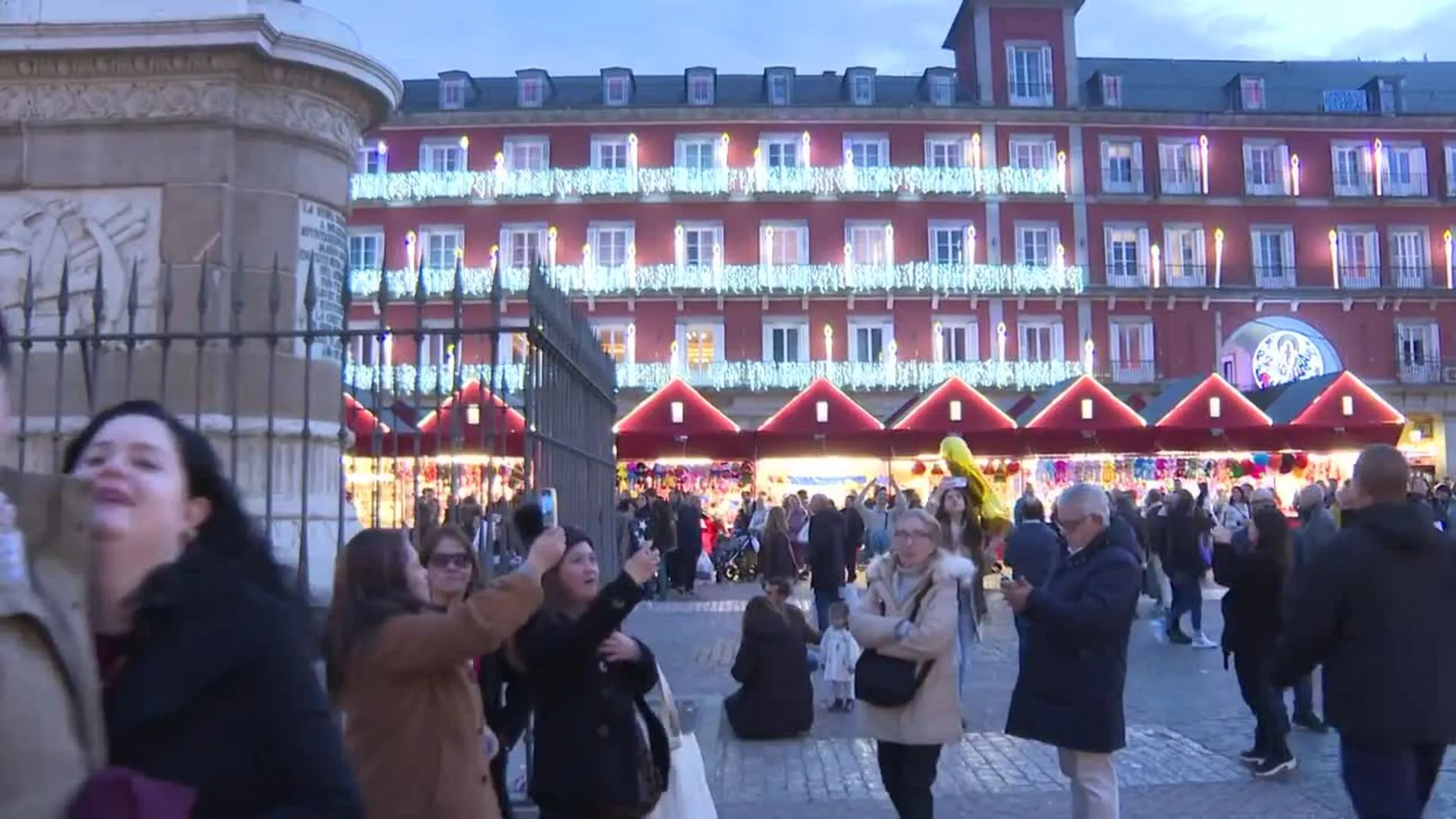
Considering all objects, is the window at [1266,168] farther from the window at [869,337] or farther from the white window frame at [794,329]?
the white window frame at [794,329]

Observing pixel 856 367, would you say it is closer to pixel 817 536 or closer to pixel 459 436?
pixel 817 536

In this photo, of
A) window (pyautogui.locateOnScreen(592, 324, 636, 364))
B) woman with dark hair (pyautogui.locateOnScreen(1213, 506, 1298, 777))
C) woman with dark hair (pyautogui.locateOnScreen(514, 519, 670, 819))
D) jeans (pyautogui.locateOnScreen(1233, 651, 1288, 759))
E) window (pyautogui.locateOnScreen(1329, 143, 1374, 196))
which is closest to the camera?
woman with dark hair (pyautogui.locateOnScreen(514, 519, 670, 819))

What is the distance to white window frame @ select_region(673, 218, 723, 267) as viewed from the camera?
39406mm

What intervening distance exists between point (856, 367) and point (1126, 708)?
28972mm

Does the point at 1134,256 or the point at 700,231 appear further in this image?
the point at 1134,256

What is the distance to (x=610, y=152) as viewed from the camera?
39750mm

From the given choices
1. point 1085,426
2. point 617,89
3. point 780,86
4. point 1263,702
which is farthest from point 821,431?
point 617,89

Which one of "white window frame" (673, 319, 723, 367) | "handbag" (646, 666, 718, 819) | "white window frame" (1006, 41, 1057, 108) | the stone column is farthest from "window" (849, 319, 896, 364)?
"handbag" (646, 666, 718, 819)

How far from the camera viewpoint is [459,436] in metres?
5.53

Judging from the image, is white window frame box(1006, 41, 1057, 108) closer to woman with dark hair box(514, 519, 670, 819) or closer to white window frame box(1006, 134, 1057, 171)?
white window frame box(1006, 134, 1057, 171)

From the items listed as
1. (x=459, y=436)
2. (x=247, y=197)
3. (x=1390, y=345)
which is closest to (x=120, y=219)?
(x=247, y=197)

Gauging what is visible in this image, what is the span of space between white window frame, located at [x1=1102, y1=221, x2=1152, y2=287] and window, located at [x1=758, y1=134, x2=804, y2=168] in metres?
9.87

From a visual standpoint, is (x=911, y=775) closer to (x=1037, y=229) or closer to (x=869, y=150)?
(x=869, y=150)

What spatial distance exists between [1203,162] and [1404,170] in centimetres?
668
